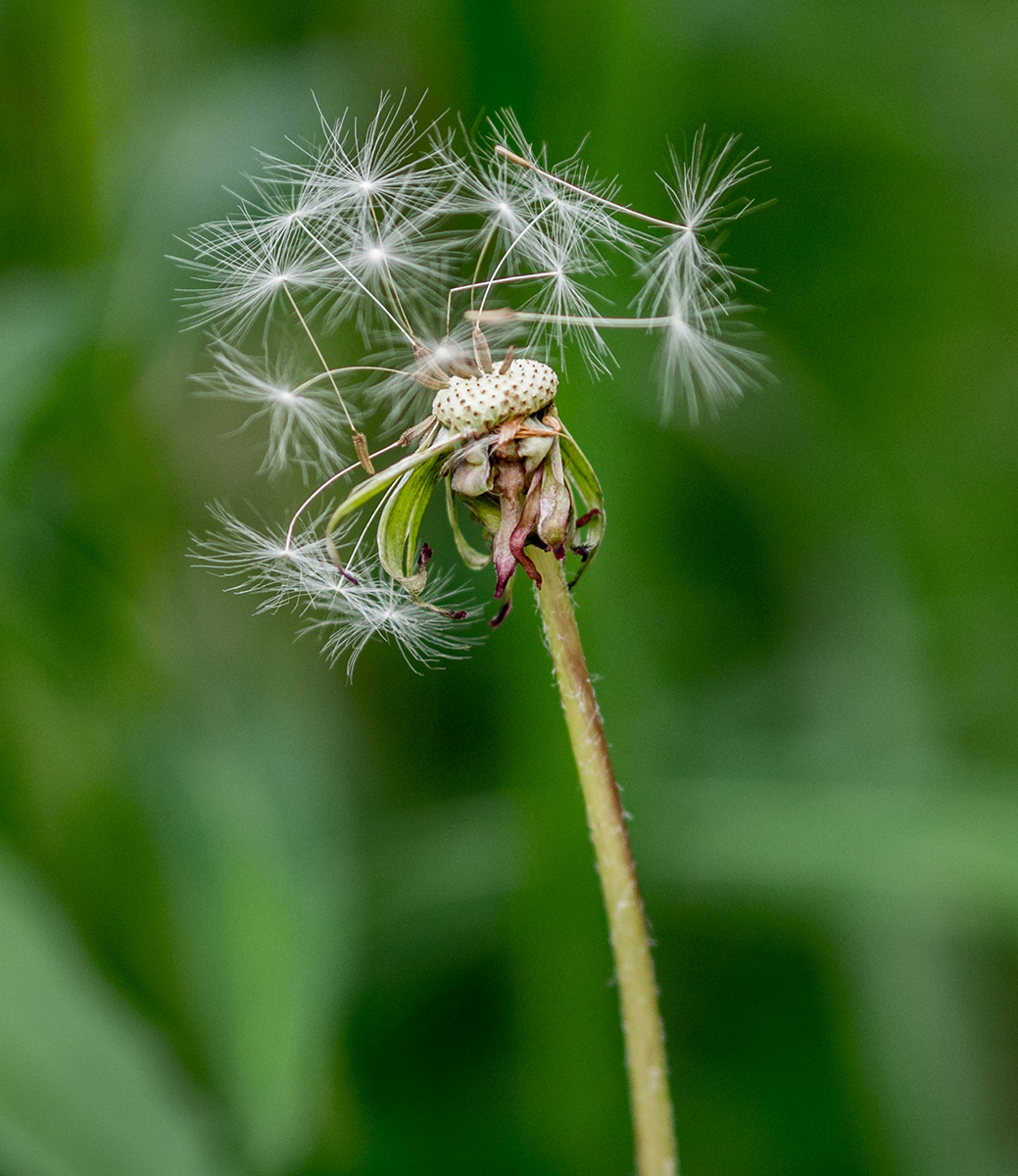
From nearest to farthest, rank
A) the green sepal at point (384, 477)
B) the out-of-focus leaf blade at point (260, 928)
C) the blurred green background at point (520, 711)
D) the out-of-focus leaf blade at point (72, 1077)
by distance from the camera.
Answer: the green sepal at point (384, 477), the out-of-focus leaf blade at point (72, 1077), the out-of-focus leaf blade at point (260, 928), the blurred green background at point (520, 711)

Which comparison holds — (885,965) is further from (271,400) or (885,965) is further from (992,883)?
(271,400)

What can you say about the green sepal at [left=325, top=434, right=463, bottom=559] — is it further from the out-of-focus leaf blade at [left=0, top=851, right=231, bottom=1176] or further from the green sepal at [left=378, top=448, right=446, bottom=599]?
the out-of-focus leaf blade at [left=0, top=851, right=231, bottom=1176]

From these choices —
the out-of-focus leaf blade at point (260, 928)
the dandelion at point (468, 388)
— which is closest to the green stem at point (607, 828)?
the dandelion at point (468, 388)

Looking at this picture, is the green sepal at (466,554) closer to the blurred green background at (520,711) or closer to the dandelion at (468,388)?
the dandelion at (468,388)

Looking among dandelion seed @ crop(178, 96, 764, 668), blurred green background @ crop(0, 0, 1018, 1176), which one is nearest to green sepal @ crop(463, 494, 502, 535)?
dandelion seed @ crop(178, 96, 764, 668)

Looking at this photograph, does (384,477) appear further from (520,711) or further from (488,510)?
(520,711)

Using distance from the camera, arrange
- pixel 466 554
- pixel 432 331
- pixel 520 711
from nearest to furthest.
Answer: pixel 466 554
pixel 432 331
pixel 520 711

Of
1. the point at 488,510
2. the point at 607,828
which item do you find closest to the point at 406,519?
the point at 488,510
